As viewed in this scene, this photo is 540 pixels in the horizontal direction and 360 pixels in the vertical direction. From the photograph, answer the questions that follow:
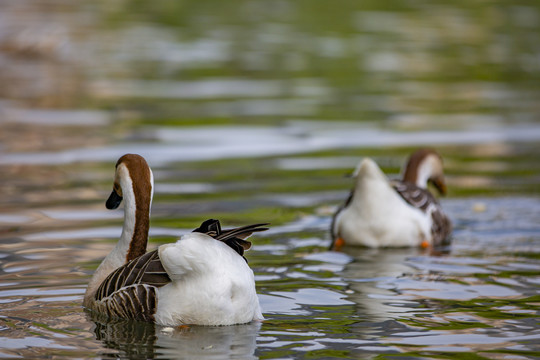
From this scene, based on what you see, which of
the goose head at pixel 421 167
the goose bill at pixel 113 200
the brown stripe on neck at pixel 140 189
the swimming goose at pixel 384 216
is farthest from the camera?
the goose head at pixel 421 167

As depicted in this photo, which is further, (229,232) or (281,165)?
(281,165)

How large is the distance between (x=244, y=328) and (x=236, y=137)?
10.1 m

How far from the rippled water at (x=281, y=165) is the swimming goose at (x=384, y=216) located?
7.2 inches

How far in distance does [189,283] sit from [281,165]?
8.07m

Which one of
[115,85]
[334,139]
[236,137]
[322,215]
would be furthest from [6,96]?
[322,215]

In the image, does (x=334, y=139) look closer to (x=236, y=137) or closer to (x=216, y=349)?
(x=236, y=137)

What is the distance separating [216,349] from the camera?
7.16 m

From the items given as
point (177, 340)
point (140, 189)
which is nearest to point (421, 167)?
point (140, 189)

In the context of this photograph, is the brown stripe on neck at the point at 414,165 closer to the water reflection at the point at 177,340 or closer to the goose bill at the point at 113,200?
the goose bill at the point at 113,200

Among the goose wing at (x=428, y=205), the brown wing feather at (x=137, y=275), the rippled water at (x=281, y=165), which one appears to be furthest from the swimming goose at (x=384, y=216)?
the brown wing feather at (x=137, y=275)

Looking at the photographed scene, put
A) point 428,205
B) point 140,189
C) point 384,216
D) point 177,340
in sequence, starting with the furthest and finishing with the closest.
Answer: point 428,205
point 384,216
point 140,189
point 177,340

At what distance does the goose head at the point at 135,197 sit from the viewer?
8.21 meters

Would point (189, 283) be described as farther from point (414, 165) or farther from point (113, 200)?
point (414, 165)

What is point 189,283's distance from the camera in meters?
7.36
